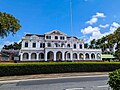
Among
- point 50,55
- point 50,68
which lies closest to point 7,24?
point 50,68

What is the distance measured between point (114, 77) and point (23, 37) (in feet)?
184

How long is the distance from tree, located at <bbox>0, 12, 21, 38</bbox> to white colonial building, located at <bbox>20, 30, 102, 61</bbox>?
878 inches

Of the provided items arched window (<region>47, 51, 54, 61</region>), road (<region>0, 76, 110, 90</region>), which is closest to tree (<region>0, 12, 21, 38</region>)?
road (<region>0, 76, 110, 90</region>)

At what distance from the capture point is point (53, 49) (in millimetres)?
58750

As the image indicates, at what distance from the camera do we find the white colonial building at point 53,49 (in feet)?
193

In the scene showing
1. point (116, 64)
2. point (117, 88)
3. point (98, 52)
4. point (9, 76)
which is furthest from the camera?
point (98, 52)

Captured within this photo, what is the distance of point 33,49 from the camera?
5925 cm

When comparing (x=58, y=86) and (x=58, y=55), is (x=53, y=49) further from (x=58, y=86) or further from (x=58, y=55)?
(x=58, y=86)

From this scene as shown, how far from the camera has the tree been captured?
33812 mm

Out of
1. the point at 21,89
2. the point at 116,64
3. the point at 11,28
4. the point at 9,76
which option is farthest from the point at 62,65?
the point at 11,28

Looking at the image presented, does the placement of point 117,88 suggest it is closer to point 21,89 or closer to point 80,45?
point 21,89

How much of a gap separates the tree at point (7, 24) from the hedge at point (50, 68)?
13.2 metres

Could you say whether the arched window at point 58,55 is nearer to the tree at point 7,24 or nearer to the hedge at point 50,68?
the tree at point 7,24

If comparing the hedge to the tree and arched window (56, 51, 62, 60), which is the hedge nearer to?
the tree
